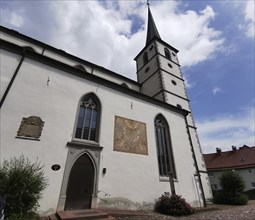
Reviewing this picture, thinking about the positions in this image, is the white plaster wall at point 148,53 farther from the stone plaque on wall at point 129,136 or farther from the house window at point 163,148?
the stone plaque on wall at point 129,136

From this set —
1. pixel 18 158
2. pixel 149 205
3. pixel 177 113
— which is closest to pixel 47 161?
pixel 18 158

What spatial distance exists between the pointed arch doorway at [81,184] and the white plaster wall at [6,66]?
4893mm

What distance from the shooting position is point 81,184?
7738 mm

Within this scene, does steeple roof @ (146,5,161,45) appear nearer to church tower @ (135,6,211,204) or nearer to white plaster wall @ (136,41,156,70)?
church tower @ (135,6,211,204)

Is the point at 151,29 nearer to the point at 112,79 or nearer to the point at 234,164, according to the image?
the point at 112,79

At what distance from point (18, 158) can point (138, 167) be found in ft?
20.2

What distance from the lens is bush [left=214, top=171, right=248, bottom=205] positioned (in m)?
12.9

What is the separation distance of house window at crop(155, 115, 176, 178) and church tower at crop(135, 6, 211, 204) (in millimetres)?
3587

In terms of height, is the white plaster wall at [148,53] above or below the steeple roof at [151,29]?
below

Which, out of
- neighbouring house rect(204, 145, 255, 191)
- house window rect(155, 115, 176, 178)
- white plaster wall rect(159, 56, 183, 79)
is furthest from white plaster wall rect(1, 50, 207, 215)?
neighbouring house rect(204, 145, 255, 191)

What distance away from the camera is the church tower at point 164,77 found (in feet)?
51.7

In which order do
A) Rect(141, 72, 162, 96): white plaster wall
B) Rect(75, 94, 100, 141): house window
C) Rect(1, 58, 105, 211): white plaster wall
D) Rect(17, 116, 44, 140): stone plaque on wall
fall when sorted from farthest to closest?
1. Rect(141, 72, 162, 96): white plaster wall
2. Rect(75, 94, 100, 141): house window
3. Rect(17, 116, 44, 140): stone plaque on wall
4. Rect(1, 58, 105, 211): white plaster wall

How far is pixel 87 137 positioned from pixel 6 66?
Answer: 17.8ft

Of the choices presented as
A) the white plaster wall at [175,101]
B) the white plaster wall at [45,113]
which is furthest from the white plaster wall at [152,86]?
the white plaster wall at [45,113]
